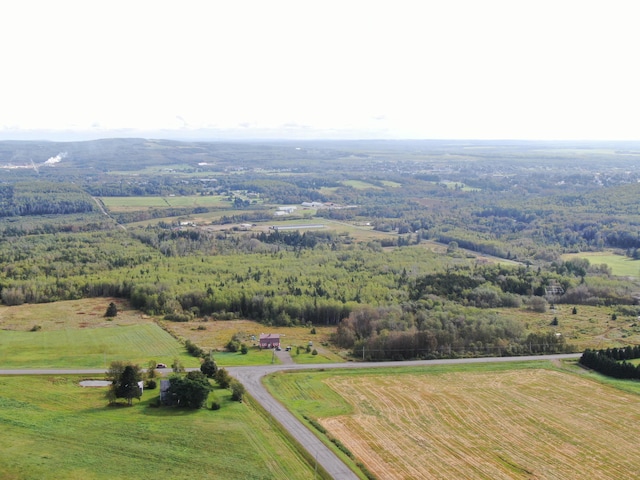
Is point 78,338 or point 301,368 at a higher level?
point 301,368

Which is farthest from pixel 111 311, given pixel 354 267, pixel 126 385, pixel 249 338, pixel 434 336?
pixel 354 267

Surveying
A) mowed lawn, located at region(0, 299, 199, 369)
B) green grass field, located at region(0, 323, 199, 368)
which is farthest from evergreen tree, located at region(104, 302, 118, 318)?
green grass field, located at region(0, 323, 199, 368)

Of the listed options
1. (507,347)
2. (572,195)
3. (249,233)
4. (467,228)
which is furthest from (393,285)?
(572,195)

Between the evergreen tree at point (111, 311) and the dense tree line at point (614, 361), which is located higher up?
the dense tree line at point (614, 361)

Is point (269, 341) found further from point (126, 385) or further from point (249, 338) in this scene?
point (126, 385)

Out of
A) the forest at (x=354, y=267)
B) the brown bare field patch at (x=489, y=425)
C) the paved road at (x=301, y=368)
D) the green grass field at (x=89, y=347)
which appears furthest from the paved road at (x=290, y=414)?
the green grass field at (x=89, y=347)

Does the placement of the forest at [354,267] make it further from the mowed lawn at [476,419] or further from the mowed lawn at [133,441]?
the mowed lawn at [133,441]

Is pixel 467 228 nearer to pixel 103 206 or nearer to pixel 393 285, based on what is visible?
pixel 393 285
